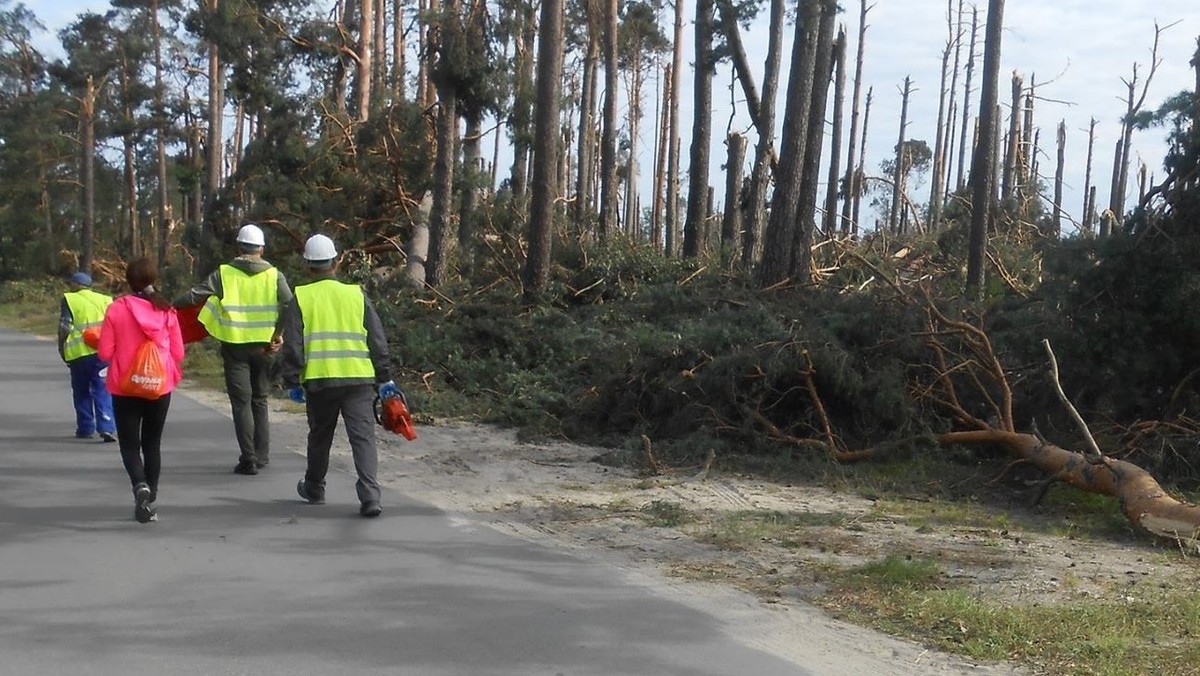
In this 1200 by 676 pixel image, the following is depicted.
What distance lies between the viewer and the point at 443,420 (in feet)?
47.1

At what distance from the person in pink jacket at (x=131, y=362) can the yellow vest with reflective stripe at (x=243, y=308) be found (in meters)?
1.20

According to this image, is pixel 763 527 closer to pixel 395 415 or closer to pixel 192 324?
pixel 395 415

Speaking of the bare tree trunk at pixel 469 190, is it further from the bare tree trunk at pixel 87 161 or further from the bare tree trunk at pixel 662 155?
A: the bare tree trunk at pixel 87 161

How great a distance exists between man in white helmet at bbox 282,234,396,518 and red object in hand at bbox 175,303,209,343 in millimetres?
1649

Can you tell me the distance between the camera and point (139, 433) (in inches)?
319

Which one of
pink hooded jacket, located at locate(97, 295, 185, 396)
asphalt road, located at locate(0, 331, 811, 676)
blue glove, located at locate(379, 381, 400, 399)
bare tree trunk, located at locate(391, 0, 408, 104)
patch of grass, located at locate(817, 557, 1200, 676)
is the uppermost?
bare tree trunk, located at locate(391, 0, 408, 104)

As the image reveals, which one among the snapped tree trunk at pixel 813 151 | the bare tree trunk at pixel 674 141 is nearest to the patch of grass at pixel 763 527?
the snapped tree trunk at pixel 813 151

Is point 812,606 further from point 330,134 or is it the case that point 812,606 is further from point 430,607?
point 330,134

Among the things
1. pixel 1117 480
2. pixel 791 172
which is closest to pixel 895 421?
pixel 1117 480

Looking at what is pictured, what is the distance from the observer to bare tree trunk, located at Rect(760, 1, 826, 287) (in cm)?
1723

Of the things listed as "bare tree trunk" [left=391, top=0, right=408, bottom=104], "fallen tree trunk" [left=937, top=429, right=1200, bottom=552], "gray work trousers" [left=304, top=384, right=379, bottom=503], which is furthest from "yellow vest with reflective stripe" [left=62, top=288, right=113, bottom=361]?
"bare tree trunk" [left=391, top=0, right=408, bottom=104]

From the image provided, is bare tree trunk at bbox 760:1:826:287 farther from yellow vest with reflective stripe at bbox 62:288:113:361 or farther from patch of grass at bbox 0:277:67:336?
patch of grass at bbox 0:277:67:336

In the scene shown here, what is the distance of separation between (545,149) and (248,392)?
10.4 metres

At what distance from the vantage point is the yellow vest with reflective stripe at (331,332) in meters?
8.20
